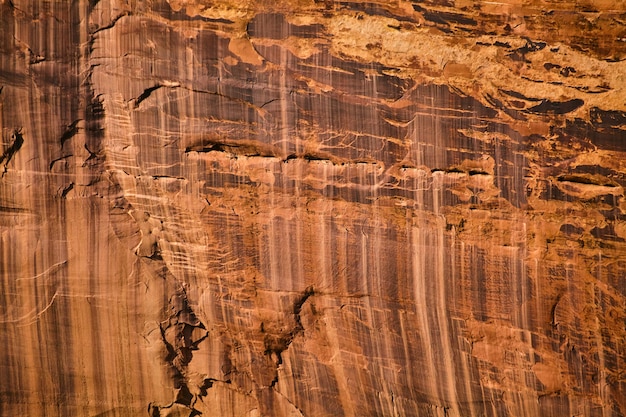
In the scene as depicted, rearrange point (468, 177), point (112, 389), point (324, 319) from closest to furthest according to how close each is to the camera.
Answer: point (468, 177) < point (324, 319) < point (112, 389)

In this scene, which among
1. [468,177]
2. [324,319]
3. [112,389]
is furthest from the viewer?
[112,389]

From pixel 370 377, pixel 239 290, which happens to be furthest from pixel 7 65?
pixel 370 377

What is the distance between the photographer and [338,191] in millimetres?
3369

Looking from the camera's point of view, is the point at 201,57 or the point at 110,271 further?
the point at 110,271

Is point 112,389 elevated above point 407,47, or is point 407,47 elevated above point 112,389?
point 407,47

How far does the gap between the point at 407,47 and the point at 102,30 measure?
195 centimetres

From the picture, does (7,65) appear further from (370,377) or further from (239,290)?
(370,377)

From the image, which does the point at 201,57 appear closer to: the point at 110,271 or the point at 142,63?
the point at 142,63

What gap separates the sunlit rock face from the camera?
321 cm

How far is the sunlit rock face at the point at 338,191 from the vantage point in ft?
10.5

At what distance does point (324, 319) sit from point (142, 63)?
6.73 feet

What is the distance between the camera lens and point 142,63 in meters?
3.41

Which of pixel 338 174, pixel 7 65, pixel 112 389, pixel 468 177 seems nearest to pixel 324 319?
pixel 338 174

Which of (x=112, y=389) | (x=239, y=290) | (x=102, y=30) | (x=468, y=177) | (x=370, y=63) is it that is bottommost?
(x=112, y=389)
